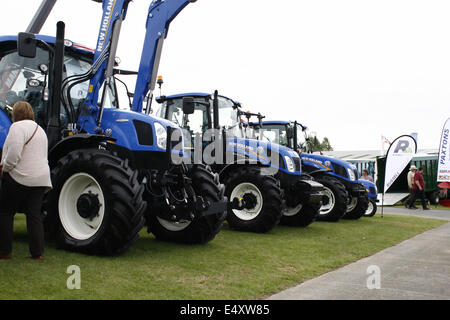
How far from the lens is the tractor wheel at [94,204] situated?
4492 millimetres

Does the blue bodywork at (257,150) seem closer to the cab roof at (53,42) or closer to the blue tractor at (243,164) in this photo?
the blue tractor at (243,164)

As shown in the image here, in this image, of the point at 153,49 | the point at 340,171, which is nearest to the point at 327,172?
the point at 340,171

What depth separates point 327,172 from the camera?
11.4m

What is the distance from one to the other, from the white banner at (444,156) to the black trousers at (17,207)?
1751cm

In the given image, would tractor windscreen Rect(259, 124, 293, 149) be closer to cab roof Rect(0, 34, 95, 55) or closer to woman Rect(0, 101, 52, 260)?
cab roof Rect(0, 34, 95, 55)

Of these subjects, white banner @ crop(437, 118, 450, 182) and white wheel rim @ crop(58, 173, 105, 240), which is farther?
white banner @ crop(437, 118, 450, 182)

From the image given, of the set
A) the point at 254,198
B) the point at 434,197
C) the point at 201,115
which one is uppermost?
the point at 201,115

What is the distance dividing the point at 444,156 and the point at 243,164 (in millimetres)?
13230

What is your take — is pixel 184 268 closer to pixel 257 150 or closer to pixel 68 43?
pixel 68 43

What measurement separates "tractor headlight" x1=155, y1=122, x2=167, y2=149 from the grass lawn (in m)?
1.35

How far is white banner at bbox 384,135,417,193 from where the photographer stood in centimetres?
1471

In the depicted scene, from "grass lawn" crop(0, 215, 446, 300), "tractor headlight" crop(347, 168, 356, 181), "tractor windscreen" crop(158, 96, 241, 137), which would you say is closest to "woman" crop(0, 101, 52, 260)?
"grass lawn" crop(0, 215, 446, 300)
